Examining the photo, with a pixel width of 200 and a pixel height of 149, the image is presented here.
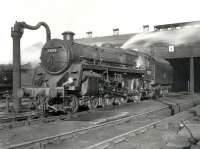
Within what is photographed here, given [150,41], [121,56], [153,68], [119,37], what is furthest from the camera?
[119,37]

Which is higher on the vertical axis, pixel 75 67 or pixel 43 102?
pixel 75 67

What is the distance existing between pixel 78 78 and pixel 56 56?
5.41ft

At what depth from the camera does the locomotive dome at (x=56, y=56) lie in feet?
40.8

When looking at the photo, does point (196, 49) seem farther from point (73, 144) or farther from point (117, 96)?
point (73, 144)

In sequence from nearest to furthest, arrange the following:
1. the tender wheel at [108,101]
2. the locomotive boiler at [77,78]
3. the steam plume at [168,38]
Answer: the locomotive boiler at [77,78], the tender wheel at [108,101], the steam plume at [168,38]

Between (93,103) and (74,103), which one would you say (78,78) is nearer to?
(74,103)

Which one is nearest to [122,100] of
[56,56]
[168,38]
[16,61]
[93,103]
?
[93,103]

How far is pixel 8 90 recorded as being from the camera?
20.8 m

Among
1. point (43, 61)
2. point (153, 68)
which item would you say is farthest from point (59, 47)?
point (153, 68)

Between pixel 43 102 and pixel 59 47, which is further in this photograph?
pixel 59 47

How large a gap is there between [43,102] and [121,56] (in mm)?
6450

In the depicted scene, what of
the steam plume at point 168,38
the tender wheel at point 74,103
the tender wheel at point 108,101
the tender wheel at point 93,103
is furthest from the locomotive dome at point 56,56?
the steam plume at point 168,38

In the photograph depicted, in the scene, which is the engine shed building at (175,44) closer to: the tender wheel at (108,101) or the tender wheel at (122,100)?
the tender wheel at (122,100)

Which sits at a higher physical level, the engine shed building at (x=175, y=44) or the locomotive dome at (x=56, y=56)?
the engine shed building at (x=175, y=44)
